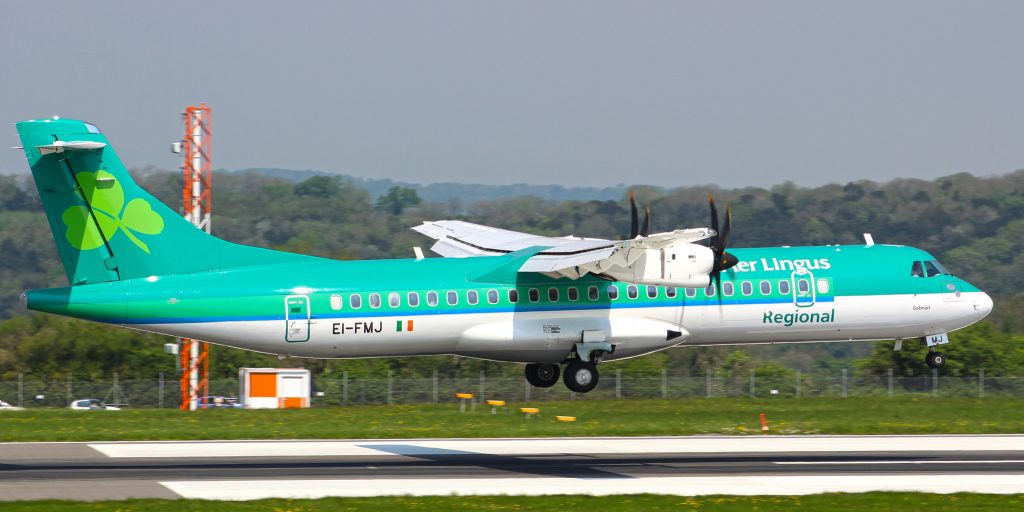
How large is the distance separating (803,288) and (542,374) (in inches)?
300

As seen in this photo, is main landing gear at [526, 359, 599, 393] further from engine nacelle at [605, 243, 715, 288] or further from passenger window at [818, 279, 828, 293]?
passenger window at [818, 279, 828, 293]

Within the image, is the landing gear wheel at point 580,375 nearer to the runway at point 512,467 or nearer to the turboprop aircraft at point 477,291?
the turboprop aircraft at point 477,291

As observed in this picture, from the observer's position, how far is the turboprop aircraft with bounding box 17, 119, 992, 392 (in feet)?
105

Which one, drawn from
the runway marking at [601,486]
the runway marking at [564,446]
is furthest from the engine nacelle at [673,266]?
the runway marking at [601,486]

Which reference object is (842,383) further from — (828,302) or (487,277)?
(487,277)

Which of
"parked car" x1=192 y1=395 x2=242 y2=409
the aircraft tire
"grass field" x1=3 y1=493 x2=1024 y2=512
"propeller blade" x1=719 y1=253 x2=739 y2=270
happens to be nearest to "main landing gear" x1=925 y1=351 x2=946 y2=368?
"propeller blade" x1=719 y1=253 x2=739 y2=270

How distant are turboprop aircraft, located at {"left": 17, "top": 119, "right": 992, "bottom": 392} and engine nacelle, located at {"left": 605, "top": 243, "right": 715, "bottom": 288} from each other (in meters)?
0.04

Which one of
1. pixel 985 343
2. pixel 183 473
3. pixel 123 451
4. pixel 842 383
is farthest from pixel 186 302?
pixel 985 343

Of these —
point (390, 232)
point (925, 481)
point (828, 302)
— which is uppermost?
point (390, 232)

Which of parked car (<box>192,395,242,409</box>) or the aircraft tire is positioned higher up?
the aircraft tire

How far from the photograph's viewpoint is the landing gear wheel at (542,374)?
37656 mm

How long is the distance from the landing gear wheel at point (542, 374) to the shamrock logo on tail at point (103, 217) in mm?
11243

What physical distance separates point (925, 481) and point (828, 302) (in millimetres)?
10564

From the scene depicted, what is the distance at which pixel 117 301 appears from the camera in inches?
1252
